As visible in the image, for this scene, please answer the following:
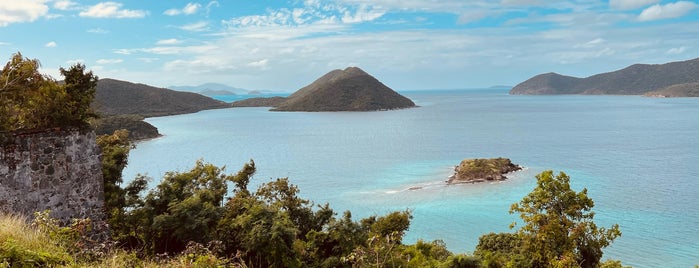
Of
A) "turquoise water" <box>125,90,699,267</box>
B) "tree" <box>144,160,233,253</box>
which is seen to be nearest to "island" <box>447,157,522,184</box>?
"turquoise water" <box>125,90,699,267</box>

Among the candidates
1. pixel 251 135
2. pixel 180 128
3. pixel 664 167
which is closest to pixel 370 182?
pixel 664 167

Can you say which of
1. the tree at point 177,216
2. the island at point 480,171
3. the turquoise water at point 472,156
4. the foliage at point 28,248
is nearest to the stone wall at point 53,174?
the foliage at point 28,248

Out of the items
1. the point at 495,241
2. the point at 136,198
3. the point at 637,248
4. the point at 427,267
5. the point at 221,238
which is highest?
the point at 136,198

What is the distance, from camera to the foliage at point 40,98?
10.8 meters

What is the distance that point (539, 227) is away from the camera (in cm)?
1752

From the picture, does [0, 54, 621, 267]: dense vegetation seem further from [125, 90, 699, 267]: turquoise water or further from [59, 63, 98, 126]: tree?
[125, 90, 699, 267]: turquoise water

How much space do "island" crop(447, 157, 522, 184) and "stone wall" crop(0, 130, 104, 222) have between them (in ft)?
169

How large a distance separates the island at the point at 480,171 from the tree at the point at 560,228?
4135cm

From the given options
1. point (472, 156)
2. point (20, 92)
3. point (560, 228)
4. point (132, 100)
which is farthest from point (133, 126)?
point (560, 228)

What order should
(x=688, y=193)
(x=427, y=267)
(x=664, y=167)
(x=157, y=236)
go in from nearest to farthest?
1. (x=157, y=236)
2. (x=427, y=267)
3. (x=688, y=193)
4. (x=664, y=167)

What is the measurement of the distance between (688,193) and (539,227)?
46033 mm

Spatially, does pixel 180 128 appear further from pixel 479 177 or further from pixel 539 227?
pixel 539 227

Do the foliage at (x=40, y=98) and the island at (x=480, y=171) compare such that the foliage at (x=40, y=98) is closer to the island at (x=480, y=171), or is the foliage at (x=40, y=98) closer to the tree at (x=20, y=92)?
the tree at (x=20, y=92)

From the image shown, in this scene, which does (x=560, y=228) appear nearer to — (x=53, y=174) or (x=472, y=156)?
(x=53, y=174)
